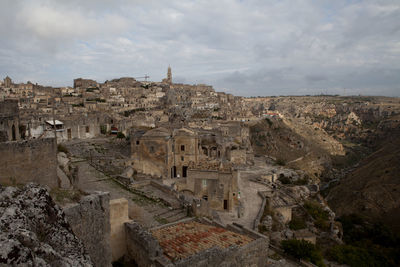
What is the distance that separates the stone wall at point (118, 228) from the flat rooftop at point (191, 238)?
1373 millimetres

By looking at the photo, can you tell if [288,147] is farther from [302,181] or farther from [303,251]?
[303,251]

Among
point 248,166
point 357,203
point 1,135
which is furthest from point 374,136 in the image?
point 1,135

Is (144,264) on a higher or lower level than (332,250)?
higher

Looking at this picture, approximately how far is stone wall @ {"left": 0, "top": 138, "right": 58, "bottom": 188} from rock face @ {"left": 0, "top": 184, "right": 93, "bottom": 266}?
22.5ft

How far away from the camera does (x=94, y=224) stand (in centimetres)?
613

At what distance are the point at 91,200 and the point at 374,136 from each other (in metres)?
111

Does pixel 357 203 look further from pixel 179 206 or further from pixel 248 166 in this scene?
pixel 179 206

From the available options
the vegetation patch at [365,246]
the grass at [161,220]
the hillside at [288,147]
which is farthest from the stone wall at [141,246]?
the hillside at [288,147]

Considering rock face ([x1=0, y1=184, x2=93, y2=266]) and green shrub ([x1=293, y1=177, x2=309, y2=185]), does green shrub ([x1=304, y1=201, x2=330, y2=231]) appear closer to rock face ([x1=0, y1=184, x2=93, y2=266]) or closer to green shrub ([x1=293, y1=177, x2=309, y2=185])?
green shrub ([x1=293, y1=177, x2=309, y2=185])

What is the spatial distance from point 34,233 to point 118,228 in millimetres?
7406

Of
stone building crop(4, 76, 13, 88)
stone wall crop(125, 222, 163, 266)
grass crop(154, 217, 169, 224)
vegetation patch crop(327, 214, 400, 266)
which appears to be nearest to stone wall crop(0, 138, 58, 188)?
stone wall crop(125, 222, 163, 266)

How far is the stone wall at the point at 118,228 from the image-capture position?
368 inches

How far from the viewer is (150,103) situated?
7756 cm

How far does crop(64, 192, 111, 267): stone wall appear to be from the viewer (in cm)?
563
